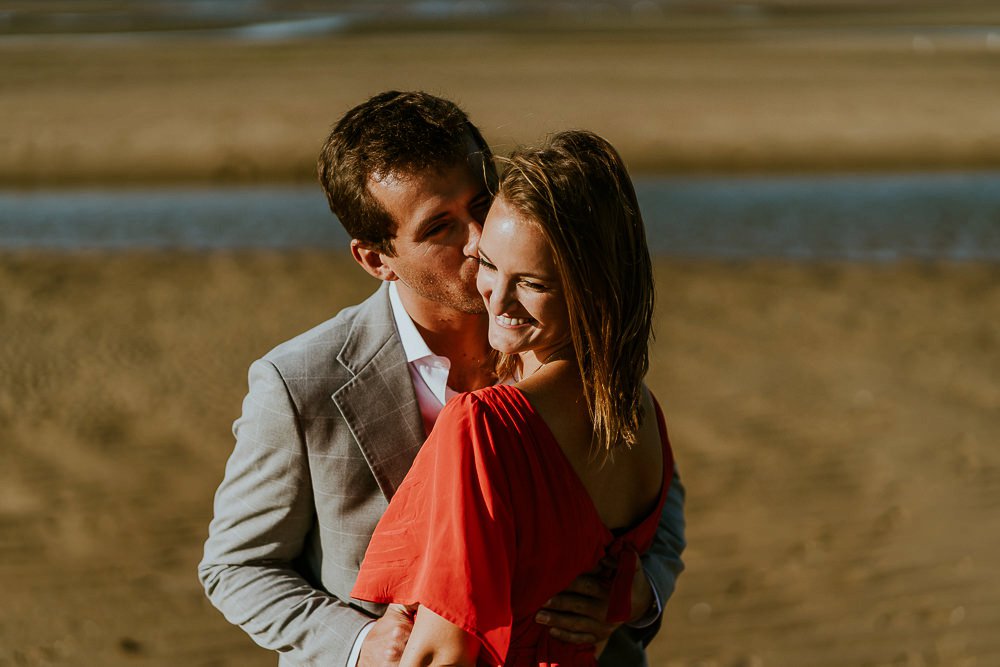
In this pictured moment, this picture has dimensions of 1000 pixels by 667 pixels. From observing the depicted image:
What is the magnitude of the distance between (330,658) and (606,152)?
4.59 feet

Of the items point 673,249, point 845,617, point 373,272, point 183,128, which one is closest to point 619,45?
point 183,128

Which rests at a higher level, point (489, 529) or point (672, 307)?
point (489, 529)

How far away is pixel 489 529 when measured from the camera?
2232 mm

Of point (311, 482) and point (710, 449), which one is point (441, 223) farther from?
point (710, 449)

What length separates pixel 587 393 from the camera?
2.48 metres

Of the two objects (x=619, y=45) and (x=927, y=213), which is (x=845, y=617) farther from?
(x=619, y=45)

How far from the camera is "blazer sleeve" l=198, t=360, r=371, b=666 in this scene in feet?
9.20

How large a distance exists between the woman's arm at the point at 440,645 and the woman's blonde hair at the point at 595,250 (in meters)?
0.51

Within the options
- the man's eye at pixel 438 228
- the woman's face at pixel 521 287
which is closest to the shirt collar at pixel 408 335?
the man's eye at pixel 438 228

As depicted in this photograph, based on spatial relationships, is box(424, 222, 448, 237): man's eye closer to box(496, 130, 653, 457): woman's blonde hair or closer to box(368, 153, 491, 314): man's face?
box(368, 153, 491, 314): man's face

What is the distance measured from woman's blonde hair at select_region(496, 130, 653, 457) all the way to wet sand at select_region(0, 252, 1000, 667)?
4225mm

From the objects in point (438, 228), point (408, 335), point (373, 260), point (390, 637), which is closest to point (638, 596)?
point (390, 637)

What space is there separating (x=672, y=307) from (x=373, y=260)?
366 inches

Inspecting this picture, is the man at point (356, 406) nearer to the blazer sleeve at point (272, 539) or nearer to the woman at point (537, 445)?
the blazer sleeve at point (272, 539)
